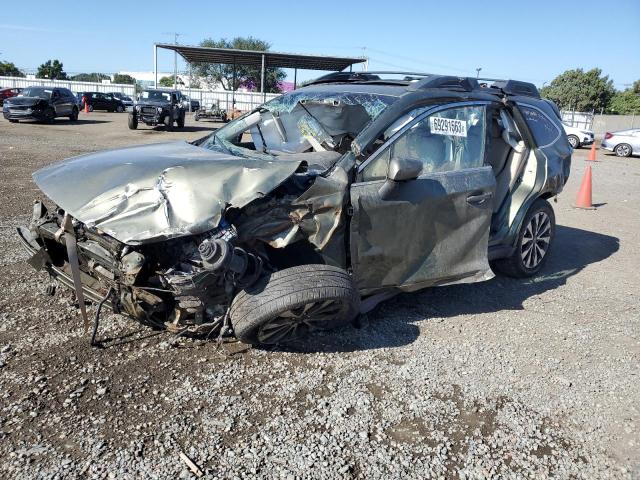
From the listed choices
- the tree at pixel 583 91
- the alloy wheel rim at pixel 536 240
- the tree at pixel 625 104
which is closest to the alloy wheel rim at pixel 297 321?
Answer: the alloy wheel rim at pixel 536 240

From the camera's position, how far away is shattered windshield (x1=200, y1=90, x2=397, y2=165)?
13.6 ft

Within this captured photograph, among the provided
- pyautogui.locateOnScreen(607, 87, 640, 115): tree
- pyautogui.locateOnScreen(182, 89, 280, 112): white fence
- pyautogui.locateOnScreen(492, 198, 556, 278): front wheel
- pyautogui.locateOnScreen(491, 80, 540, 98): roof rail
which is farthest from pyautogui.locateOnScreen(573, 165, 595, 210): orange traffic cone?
pyautogui.locateOnScreen(607, 87, 640, 115): tree

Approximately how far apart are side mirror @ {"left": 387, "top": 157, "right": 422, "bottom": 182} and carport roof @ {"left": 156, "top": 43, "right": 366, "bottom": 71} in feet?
Result: 118

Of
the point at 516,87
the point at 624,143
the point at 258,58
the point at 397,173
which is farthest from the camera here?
the point at 258,58

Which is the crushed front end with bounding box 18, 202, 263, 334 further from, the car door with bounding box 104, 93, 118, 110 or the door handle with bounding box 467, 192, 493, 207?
the car door with bounding box 104, 93, 118, 110

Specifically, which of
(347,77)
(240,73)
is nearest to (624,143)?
(347,77)

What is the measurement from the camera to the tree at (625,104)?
4986cm

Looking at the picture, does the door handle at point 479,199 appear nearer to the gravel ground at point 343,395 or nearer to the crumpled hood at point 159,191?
the gravel ground at point 343,395

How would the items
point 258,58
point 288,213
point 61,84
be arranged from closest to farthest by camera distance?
point 288,213, point 258,58, point 61,84

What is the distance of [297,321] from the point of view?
11.3ft

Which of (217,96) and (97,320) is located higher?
(217,96)

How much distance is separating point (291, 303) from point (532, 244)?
3277 millimetres

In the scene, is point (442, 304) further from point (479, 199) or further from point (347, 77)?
point (347, 77)

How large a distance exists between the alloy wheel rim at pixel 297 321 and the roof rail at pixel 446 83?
2009mm
